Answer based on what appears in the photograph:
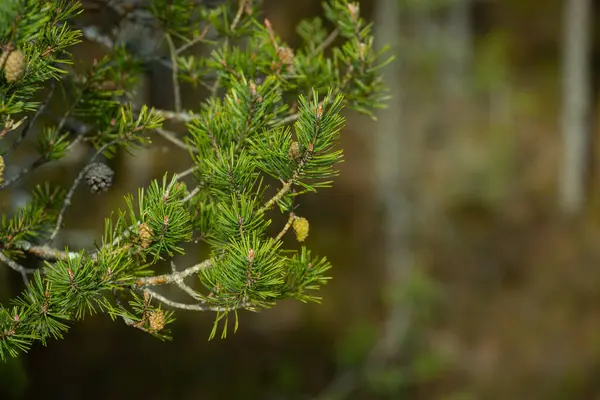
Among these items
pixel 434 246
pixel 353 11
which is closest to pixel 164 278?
pixel 353 11

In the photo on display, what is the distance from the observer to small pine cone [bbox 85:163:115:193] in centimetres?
186

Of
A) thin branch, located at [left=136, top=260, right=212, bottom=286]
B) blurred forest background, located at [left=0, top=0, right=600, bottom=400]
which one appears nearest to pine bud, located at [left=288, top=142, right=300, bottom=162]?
thin branch, located at [left=136, top=260, right=212, bottom=286]

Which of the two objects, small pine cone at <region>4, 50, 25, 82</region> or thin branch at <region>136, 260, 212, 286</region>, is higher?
small pine cone at <region>4, 50, 25, 82</region>

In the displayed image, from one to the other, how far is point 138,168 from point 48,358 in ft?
11.5

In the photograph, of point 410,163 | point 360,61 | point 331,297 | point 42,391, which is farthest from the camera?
point 410,163

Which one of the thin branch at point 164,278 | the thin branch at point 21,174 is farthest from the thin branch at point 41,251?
the thin branch at point 164,278

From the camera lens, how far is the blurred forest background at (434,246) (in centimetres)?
791

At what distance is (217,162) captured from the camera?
1606 mm

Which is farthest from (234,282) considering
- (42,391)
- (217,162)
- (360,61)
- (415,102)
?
(415,102)

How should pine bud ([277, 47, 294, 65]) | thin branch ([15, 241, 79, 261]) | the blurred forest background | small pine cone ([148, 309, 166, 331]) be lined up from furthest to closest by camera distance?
the blurred forest background → pine bud ([277, 47, 294, 65]) → thin branch ([15, 241, 79, 261]) → small pine cone ([148, 309, 166, 331])

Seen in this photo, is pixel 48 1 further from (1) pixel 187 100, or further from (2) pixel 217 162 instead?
(1) pixel 187 100

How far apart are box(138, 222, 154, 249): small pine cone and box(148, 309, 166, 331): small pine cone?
17 centimetres

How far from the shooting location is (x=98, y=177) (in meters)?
1.86

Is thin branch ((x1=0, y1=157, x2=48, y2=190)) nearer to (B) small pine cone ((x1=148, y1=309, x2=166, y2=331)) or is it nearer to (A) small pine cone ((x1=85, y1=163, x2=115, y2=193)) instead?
(A) small pine cone ((x1=85, y1=163, x2=115, y2=193))
